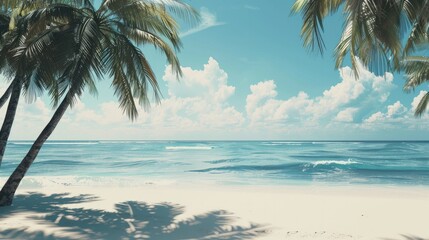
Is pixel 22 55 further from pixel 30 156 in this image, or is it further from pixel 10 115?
pixel 30 156

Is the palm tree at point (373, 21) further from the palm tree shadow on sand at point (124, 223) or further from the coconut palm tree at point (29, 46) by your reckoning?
the coconut palm tree at point (29, 46)

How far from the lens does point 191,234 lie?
5.80 m

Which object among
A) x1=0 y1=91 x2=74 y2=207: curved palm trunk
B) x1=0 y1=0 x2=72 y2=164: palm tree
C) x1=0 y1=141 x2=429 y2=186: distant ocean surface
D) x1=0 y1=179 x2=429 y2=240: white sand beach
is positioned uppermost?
x1=0 y1=0 x2=72 y2=164: palm tree

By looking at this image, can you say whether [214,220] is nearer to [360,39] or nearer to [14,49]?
[360,39]

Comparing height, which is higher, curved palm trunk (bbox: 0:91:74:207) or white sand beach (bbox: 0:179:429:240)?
curved palm trunk (bbox: 0:91:74:207)

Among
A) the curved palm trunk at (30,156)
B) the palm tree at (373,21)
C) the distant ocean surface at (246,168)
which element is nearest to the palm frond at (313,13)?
the palm tree at (373,21)

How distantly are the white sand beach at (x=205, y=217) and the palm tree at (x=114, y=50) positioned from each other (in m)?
1.78

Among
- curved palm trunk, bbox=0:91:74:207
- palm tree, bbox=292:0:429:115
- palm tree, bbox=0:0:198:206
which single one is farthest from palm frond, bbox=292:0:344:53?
curved palm trunk, bbox=0:91:74:207

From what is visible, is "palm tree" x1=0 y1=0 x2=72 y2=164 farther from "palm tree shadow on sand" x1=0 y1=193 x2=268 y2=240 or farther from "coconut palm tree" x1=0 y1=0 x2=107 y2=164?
"palm tree shadow on sand" x1=0 y1=193 x2=268 y2=240

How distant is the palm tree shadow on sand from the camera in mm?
5609

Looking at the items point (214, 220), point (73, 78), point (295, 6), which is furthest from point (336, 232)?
point (73, 78)

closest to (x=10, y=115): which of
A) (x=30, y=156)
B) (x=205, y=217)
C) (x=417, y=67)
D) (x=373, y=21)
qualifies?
(x=30, y=156)

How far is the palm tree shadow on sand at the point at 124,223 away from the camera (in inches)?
221

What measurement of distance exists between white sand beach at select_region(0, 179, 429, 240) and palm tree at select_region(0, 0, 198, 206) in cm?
178
